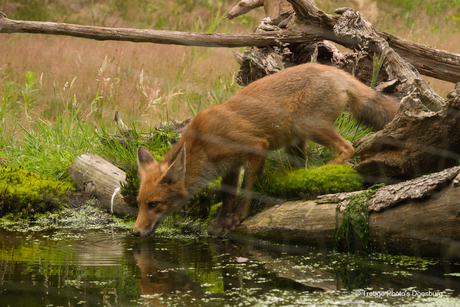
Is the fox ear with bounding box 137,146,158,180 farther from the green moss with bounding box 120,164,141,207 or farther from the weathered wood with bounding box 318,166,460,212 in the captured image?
the weathered wood with bounding box 318,166,460,212

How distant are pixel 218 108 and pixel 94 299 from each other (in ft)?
9.35

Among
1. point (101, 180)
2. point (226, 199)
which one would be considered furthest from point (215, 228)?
point (101, 180)

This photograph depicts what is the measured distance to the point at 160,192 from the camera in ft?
15.7

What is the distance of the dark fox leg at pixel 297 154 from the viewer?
5625 mm

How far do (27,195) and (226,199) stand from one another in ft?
9.18

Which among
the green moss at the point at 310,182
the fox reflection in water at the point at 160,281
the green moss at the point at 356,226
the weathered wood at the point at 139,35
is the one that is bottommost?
the fox reflection in water at the point at 160,281

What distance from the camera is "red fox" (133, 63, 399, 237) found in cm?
489

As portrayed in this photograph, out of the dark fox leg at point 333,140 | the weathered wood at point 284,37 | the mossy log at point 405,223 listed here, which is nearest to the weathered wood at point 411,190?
the mossy log at point 405,223

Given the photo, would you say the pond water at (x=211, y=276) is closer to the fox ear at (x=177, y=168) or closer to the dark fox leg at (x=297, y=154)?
the fox ear at (x=177, y=168)

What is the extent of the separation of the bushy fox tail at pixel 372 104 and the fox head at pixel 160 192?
2.31 meters

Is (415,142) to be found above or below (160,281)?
above

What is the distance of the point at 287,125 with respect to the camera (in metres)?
5.32

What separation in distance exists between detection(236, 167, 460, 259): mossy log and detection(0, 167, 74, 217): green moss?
3.35m

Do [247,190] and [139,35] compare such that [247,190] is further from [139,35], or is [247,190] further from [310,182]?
[139,35]
